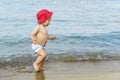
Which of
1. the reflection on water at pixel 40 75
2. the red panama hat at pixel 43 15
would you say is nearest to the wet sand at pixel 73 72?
the reflection on water at pixel 40 75

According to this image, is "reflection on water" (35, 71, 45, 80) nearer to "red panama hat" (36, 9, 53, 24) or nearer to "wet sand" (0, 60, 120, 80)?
"wet sand" (0, 60, 120, 80)

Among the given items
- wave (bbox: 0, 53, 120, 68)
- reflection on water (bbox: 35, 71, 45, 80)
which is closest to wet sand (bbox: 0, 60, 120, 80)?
reflection on water (bbox: 35, 71, 45, 80)

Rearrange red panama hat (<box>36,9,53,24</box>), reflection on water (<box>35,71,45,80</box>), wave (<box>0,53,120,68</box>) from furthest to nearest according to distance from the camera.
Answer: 1. wave (<box>0,53,120,68</box>)
2. red panama hat (<box>36,9,53,24</box>)
3. reflection on water (<box>35,71,45,80</box>)

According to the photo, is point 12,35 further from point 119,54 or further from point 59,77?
point 59,77

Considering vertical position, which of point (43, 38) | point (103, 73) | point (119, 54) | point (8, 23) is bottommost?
point (8, 23)

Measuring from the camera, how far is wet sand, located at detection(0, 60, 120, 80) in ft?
20.0

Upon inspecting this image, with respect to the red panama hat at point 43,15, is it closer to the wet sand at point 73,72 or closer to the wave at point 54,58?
the wet sand at point 73,72

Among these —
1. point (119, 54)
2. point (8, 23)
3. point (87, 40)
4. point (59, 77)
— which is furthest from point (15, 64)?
point (8, 23)

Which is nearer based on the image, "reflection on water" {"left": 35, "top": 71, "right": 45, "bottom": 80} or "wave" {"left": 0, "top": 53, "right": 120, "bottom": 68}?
"reflection on water" {"left": 35, "top": 71, "right": 45, "bottom": 80}

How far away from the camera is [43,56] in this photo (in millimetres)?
6715

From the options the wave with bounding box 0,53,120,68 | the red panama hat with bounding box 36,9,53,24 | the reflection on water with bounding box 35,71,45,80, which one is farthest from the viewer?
the wave with bounding box 0,53,120,68

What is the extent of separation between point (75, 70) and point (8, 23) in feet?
30.5

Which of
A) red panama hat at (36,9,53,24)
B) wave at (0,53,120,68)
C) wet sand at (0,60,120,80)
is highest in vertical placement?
red panama hat at (36,9,53,24)

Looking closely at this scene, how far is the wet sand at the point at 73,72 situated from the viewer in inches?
240
